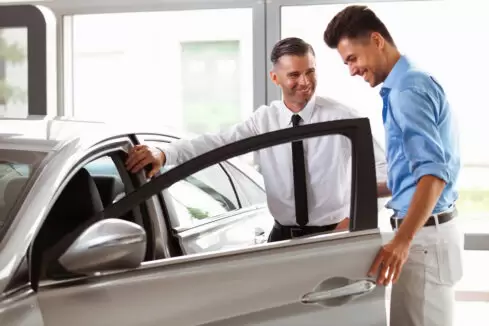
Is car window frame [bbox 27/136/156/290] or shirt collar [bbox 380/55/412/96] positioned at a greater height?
shirt collar [bbox 380/55/412/96]

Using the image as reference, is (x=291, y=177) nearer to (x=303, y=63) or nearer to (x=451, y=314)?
(x=303, y=63)

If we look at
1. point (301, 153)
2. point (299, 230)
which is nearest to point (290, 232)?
point (299, 230)

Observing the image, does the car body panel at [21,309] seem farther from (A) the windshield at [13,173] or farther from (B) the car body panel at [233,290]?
(A) the windshield at [13,173]

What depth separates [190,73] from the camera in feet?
17.2

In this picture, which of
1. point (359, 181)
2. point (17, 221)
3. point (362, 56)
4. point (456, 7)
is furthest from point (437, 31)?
point (17, 221)

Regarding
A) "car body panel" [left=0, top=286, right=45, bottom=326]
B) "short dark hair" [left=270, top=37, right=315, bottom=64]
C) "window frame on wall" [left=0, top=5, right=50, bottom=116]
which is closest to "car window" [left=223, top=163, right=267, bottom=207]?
"short dark hair" [left=270, top=37, right=315, bottom=64]

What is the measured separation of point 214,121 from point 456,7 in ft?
5.80

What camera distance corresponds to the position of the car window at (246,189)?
2.80 meters

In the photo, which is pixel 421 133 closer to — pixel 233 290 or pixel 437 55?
pixel 233 290

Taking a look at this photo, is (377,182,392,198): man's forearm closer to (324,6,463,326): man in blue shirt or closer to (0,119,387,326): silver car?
(324,6,463,326): man in blue shirt

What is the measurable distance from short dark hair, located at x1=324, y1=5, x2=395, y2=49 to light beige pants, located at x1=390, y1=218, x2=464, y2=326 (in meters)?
0.58

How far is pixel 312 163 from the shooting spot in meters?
2.43

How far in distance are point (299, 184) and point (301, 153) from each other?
11 cm

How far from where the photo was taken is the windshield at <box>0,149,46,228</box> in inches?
66.6
